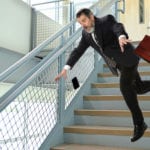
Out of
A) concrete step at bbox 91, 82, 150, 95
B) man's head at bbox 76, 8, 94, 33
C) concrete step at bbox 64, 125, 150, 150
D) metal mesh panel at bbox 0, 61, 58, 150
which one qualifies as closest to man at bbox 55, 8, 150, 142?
man's head at bbox 76, 8, 94, 33

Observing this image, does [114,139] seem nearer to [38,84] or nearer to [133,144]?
[133,144]

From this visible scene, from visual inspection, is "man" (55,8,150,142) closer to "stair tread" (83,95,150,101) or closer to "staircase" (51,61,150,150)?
"staircase" (51,61,150,150)

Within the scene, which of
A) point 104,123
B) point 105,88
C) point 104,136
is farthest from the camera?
point 105,88

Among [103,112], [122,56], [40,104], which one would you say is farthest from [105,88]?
[122,56]

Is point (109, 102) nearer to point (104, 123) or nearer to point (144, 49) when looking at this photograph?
point (104, 123)

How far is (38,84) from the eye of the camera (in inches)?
132

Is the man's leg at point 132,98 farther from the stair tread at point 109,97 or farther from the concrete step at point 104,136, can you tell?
the stair tread at point 109,97

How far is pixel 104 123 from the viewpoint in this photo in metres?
3.46

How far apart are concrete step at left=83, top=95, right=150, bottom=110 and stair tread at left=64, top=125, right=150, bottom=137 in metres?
0.38

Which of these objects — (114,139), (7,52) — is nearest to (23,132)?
(114,139)

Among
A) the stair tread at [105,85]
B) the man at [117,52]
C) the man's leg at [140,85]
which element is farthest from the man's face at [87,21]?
the stair tread at [105,85]

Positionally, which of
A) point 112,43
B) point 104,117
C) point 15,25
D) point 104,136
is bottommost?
point 104,136

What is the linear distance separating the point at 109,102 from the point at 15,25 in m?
3.27

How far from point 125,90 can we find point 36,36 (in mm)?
4426
